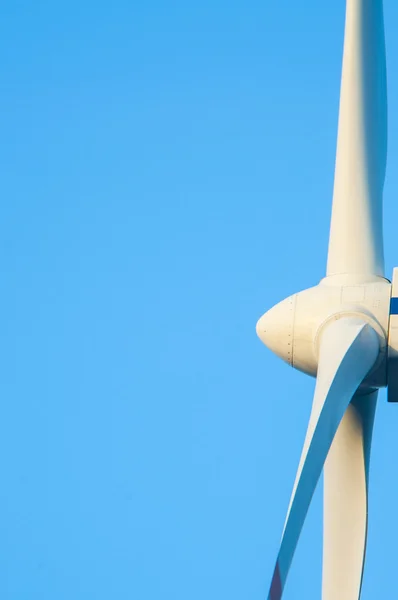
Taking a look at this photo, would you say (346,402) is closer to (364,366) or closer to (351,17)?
(364,366)

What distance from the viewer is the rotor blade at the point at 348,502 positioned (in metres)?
27.0

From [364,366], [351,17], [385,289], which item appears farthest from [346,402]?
[351,17]

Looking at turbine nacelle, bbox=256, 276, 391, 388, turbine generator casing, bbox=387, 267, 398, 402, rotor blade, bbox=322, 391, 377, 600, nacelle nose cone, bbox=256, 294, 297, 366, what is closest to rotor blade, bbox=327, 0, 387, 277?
turbine nacelle, bbox=256, 276, 391, 388

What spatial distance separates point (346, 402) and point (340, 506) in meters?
3.07

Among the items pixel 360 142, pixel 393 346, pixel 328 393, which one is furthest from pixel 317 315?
pixel 360 142

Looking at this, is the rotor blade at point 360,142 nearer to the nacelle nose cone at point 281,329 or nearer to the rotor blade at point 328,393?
the nacelle nose cone at point 281,329

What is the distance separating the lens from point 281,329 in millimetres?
27109

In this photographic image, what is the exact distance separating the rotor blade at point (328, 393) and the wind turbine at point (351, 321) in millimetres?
22

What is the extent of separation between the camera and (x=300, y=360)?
27078mm

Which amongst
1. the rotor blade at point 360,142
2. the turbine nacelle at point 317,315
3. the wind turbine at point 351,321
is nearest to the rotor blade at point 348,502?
the wind turbine at point 351,321

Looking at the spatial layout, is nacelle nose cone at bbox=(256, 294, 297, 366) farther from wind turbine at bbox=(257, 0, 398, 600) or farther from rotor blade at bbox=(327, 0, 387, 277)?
rotor blade at bbox=(327, 0, 387, 277)

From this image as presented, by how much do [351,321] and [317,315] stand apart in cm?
79

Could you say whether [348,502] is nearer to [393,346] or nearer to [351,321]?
[393,346]

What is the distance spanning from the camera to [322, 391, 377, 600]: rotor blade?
2703 cm
